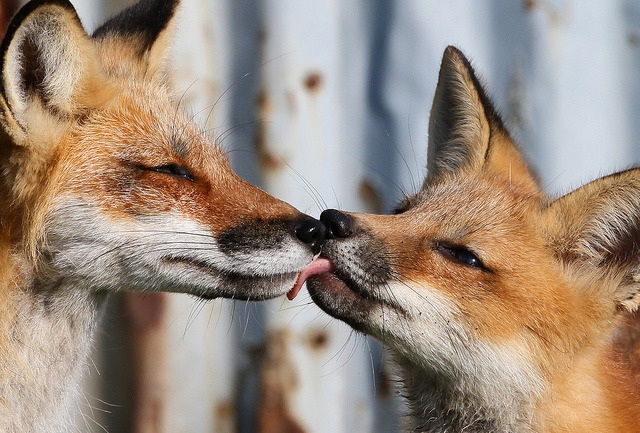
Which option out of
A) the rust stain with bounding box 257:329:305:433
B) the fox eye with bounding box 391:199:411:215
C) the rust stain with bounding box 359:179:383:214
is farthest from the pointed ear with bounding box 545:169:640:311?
the rust stain with bounding box 257:329:305:433

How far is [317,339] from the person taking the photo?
4.12 metres

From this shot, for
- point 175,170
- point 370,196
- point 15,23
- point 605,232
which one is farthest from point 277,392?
point 15,23

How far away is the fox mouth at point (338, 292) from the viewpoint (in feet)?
9.36

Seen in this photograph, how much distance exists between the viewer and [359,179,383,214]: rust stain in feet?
14.1

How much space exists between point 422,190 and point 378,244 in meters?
0.73

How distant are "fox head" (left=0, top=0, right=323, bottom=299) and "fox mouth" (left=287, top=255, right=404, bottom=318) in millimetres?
93

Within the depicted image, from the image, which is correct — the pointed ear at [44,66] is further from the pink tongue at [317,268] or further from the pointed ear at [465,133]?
the pointed ear at [465,133]

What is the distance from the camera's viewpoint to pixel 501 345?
2.83 meters

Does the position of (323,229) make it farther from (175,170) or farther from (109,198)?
(109,198)

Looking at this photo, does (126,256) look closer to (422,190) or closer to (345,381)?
(422,190)

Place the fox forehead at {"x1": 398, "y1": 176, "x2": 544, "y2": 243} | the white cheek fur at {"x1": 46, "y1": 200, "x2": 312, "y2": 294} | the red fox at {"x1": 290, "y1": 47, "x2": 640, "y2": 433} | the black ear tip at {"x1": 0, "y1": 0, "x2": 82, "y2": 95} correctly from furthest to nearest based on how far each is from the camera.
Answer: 1. the fox forehead at {"x1": 398, "y1": 176, "x2": 544, "y2": 243}
2. the red fox at {"x1": 290, "y1": 47, "x2": 640, "y2": 433}
3. the white cheek fur at {"x1": 46, "y1": 200, "x2": 312, "y2": 294}
4. the black ear tip at {"x1": 0, "y1": 0, "x2": 82, "y2": 95}

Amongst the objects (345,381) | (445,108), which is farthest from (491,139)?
(345,381)

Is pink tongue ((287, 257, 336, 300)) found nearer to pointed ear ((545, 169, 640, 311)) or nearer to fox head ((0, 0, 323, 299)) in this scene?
fox head ((0, 0, 323, 299))

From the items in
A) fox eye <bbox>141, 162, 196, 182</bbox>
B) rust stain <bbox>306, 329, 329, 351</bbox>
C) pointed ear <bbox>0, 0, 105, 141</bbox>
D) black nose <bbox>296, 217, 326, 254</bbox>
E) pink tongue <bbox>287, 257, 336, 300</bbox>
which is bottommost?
rust stain <bbox>306, 329, 329, 351</bbox>
